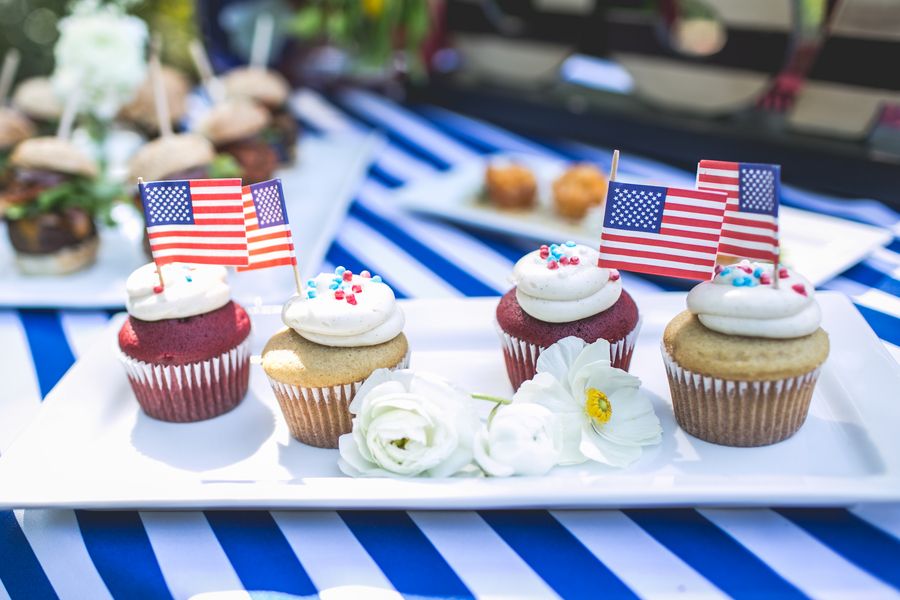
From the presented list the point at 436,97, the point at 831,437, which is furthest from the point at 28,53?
the point at 831,437

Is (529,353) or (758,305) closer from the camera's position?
(758,305)

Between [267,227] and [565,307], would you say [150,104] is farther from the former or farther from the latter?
[565,307]

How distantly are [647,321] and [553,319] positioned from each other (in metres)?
0.63

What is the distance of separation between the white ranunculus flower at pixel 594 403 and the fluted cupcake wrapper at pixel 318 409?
493 mm

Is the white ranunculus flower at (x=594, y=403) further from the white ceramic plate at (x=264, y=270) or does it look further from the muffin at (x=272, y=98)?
the muffin at (x=272, y=98)

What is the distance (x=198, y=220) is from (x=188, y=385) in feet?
1.81

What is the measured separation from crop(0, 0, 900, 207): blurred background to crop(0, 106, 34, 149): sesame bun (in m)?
0.95

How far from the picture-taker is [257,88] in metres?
5.27

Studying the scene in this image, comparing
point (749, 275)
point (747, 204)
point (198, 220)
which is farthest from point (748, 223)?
point (198, 220)

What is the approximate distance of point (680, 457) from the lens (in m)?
2.29

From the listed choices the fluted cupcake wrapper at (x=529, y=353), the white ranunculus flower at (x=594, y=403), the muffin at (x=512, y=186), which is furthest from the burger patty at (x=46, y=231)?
the white ranunculus flower at (x=594, y=403)

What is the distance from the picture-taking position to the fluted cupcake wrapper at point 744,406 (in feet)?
7.40

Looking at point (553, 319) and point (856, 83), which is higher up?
point (856, 83)

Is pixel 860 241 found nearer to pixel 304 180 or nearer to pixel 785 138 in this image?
pixel 785 138
